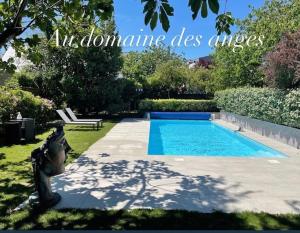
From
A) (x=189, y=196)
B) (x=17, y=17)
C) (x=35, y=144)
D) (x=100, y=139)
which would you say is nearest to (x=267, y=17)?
(x=100, y=139)

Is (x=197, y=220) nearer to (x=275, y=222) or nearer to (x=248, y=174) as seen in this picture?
(x=275, y=222)

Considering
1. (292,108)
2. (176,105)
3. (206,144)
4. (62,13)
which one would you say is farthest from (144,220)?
(176,105)

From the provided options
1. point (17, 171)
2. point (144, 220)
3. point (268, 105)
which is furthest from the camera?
point (268, 105)

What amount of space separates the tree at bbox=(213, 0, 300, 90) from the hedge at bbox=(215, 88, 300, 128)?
3.14 m

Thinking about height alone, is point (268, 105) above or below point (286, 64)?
below

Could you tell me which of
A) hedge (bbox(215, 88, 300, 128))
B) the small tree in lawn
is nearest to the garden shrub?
hedge (bbox(215, 88, 300, 128))

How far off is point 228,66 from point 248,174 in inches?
953

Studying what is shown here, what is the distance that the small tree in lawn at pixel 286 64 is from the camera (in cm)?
1493

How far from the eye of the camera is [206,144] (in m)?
17.3

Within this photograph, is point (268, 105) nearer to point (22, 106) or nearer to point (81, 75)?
point (22, 106)

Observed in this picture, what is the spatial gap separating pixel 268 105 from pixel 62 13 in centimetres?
1335

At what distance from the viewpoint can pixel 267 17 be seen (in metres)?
27.5

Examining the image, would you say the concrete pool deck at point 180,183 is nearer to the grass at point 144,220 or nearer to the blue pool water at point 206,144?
the grass at point 144,220

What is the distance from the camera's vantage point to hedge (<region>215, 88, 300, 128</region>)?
571 inches
